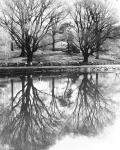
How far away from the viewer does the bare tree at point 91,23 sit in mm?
41625

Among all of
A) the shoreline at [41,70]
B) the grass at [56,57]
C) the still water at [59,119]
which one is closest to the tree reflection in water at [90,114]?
the still water at [59,119]

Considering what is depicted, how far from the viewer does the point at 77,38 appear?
4375cm

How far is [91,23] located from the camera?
43812 mm

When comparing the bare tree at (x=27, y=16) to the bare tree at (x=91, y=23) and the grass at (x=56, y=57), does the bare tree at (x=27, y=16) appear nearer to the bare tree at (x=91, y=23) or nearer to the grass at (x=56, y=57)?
the grass at (x=56, y=57)

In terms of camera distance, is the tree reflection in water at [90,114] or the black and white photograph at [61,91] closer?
the black and white photograph at [61,91]

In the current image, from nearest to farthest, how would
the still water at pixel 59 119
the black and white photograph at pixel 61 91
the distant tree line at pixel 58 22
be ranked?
1. the still water at pixel 59 119
2. the black and white photograph at pixel 61 91
3. the distant tree line at pixel 58 22

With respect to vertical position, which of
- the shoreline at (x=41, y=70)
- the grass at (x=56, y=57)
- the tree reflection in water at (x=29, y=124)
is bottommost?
the tree reflection in water at (x=29, y=124)

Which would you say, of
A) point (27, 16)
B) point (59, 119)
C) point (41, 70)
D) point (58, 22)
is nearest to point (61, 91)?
point (59, 119)

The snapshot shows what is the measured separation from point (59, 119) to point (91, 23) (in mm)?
33064

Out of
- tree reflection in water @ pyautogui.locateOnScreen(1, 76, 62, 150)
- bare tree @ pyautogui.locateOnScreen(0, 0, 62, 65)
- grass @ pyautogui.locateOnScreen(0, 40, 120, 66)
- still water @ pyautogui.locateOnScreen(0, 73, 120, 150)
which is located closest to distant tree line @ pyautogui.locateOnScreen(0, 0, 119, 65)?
bare tree @ pyautogui.locateOnScreen(0, 0, 62, 65)

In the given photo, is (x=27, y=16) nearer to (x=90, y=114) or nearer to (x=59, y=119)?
(x=90, y=114)

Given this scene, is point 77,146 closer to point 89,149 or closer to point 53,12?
point 89,149

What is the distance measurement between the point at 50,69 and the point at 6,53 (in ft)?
49.5

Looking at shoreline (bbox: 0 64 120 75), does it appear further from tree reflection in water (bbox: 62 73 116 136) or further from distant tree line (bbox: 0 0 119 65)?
tree reflection in water (bbox: 62 73 116 136)
